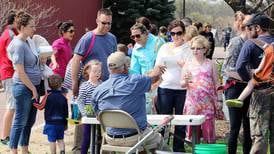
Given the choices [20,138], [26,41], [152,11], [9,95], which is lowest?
[20,138]

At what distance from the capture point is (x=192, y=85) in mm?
7363

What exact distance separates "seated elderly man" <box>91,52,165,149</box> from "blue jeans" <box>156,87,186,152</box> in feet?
5.27

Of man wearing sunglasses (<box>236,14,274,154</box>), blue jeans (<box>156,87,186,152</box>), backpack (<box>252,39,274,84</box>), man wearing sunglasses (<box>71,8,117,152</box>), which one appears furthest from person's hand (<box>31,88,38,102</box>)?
backpack (<box>252,39,274,84</box>)

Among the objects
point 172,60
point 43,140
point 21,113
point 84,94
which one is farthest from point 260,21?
point 43,140

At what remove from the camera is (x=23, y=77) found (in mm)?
7016

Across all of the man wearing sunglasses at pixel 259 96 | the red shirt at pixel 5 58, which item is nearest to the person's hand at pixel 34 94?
the red shirt at pixel 5 58

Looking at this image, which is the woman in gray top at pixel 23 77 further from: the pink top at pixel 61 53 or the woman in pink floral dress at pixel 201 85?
the woman in pink floral dress at pixel 201 85

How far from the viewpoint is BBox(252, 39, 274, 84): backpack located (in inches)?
235

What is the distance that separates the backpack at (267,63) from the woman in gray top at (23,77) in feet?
9.29

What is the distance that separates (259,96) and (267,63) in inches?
16.9

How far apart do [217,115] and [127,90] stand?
2145 millimetres

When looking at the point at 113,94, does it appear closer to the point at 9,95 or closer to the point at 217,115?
the point at 217,115

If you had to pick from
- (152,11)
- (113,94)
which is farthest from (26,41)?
(152,11)

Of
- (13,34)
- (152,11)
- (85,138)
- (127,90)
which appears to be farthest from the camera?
(152,11)
